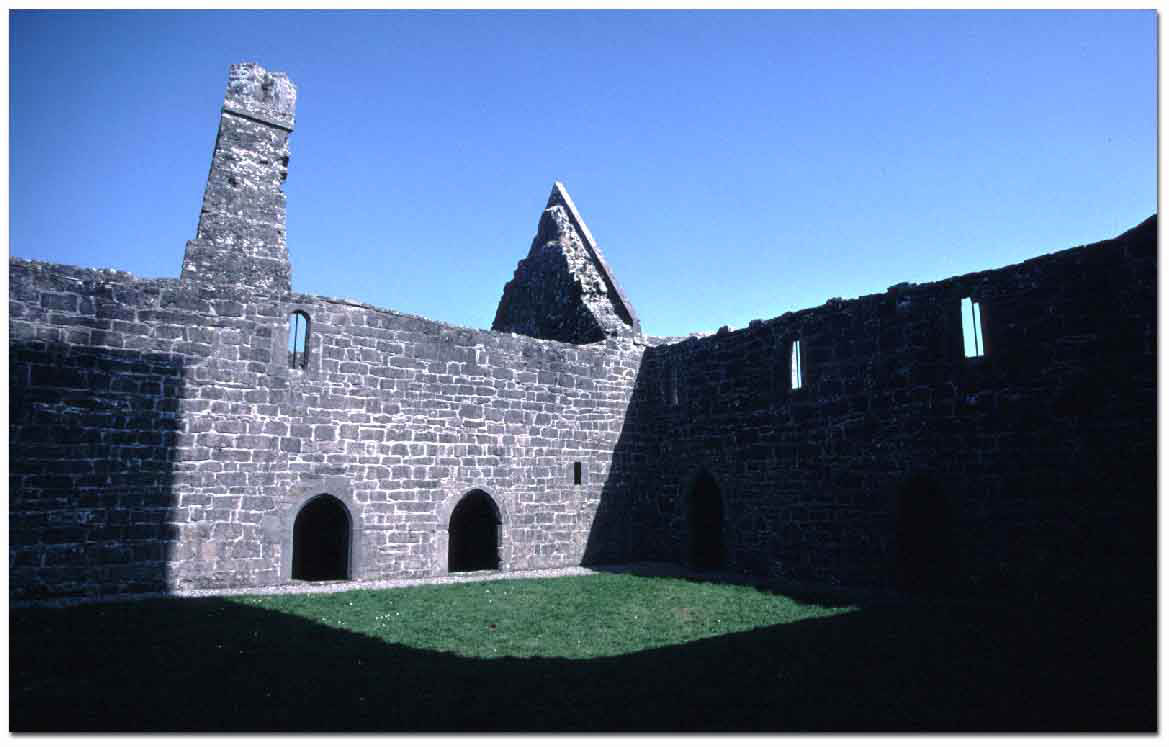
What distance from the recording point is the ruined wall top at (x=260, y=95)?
53.6ft

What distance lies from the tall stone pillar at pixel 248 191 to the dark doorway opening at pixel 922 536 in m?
13.4

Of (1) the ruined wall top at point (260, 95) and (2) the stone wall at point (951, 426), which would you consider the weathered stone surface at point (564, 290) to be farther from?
(1) the ruined wall top at point (260, 95)

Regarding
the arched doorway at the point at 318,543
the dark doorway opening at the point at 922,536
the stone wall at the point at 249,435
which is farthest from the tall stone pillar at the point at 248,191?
the dark doorway opening at the point at 922,536

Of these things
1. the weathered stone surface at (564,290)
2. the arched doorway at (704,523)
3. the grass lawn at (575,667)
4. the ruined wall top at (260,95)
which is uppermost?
the ruined wall top at (260,95)

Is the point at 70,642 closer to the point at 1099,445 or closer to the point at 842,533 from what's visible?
the point at 842,533

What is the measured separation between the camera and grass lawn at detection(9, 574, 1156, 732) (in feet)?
17.1

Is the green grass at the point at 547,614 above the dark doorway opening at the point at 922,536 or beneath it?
beneath

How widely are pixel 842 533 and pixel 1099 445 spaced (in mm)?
4172

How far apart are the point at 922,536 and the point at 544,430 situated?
7.35m

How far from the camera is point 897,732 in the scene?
4.92 meters

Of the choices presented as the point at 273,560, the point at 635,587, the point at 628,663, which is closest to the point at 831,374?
the point at 635,587

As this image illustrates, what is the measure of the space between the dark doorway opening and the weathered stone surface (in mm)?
7536

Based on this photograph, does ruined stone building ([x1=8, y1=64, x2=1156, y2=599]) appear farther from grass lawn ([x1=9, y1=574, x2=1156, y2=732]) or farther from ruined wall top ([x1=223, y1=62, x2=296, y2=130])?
grass lawn ([x1=9, y1=574, x2=1156, y2=732])

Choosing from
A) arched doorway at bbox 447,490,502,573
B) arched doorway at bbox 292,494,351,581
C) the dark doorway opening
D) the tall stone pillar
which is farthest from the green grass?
the tall stone pillar
